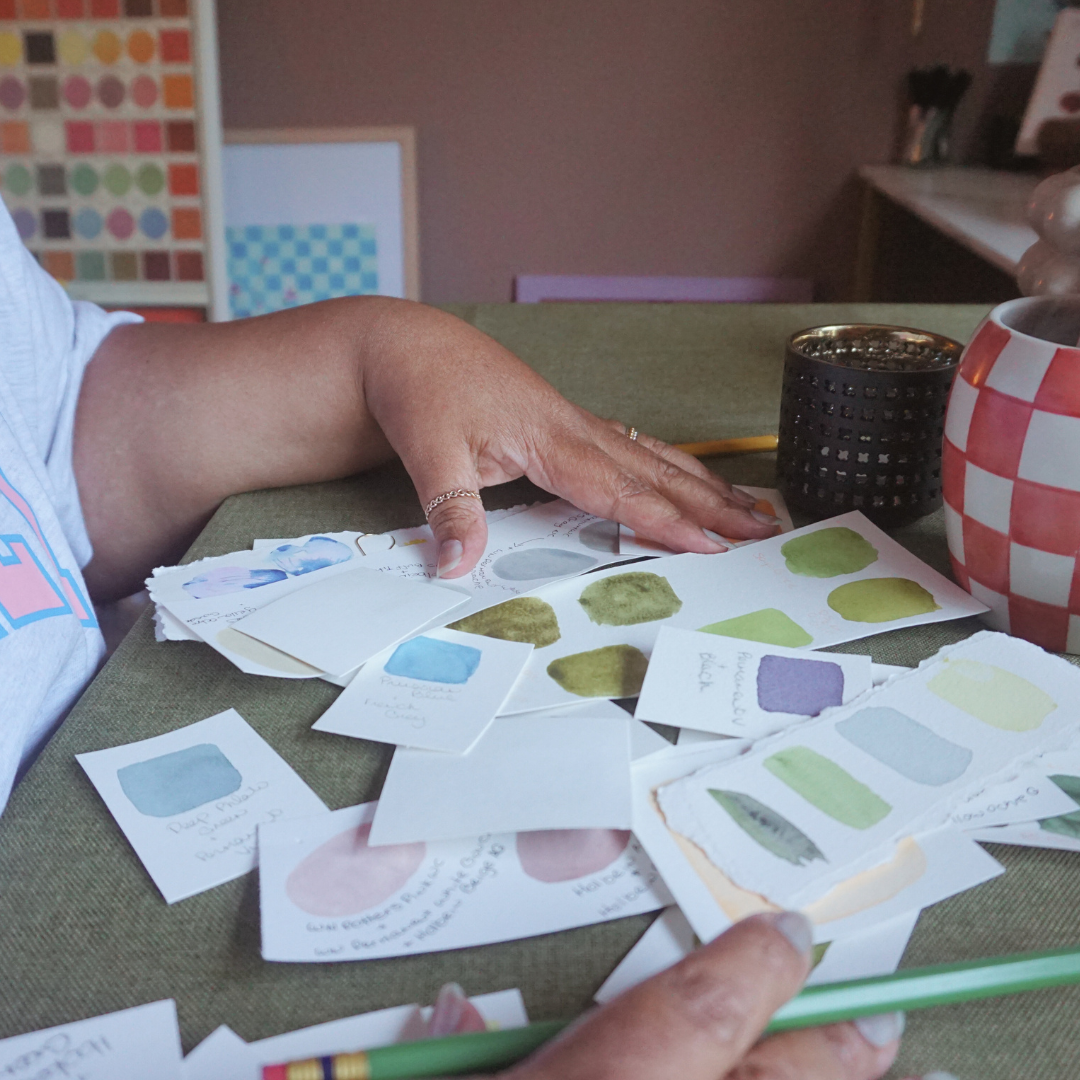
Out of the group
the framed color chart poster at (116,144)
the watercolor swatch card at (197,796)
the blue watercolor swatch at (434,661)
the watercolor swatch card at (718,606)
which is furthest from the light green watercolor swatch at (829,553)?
the framed color chart poster at (116,144)

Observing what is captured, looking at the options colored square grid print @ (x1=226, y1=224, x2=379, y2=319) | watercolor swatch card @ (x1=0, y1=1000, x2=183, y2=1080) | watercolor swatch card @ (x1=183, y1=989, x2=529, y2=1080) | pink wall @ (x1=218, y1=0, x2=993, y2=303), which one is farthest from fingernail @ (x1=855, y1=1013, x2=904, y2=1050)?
pink wall @ (x1=218, y1=0, x2=993, y2=303)

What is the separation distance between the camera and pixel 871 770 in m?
0.40

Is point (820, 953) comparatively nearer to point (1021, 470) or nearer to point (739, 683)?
point (739, 683)

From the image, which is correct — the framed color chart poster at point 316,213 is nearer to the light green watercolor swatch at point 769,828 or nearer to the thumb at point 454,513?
the thumb at point 454,513

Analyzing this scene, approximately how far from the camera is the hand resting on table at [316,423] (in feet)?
2.15

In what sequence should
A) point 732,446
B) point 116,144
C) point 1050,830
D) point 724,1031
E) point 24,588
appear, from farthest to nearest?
point 116,144 < point 732,446 < point 24,588 < point 1050,830 < point 724,1031

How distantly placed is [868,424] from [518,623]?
261 mm

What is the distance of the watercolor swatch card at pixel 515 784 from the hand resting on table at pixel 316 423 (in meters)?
0.24

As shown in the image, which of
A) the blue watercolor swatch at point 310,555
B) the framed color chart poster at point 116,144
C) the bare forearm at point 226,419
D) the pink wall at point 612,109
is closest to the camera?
the blue watercolor swatch at point 310,555

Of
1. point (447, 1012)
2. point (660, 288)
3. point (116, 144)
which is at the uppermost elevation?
point (116, 144)

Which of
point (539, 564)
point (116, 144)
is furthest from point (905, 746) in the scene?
point (116, 144)

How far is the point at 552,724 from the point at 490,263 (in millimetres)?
2475

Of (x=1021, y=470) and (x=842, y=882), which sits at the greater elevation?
(x=1021, y=470)

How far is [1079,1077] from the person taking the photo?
298mm
